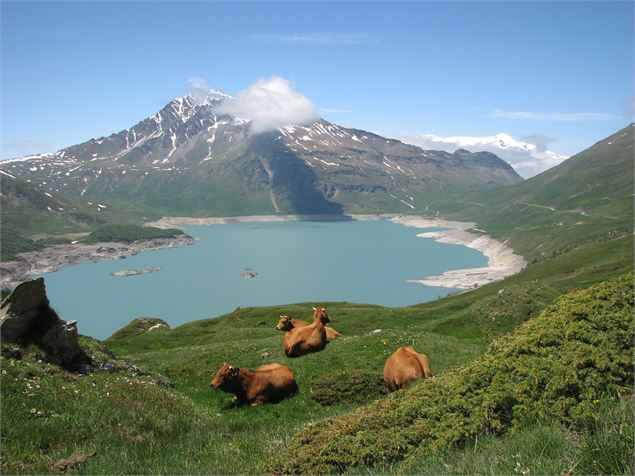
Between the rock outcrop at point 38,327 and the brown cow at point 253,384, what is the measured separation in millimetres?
5682

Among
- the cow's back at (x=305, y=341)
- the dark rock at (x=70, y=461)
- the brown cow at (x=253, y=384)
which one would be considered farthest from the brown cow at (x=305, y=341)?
the dark rock at (x=70, y=461)

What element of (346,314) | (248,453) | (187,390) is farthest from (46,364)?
(346,314)

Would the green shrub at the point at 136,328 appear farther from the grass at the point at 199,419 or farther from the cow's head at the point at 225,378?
the cow's head at the point at 225,378

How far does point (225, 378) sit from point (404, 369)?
7317mm

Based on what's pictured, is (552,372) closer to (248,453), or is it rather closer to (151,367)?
(248,453)

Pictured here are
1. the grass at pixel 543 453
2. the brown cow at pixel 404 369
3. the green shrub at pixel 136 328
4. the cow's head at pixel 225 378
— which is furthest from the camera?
the green shrub at pixel 136 328

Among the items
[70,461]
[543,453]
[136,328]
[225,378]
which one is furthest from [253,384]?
[136,328]

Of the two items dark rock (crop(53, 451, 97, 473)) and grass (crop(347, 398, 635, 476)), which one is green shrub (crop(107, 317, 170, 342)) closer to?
dark rock (crop(53, 451, 97, 473))

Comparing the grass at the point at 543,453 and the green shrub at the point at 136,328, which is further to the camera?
the green shrub at the point at 136,328

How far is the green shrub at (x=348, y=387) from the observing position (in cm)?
1989

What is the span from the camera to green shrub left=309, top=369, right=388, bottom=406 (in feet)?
65.3

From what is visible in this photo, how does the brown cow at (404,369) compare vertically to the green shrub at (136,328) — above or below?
above

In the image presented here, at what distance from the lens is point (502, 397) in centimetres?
971

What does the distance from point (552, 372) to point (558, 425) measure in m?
1.61
